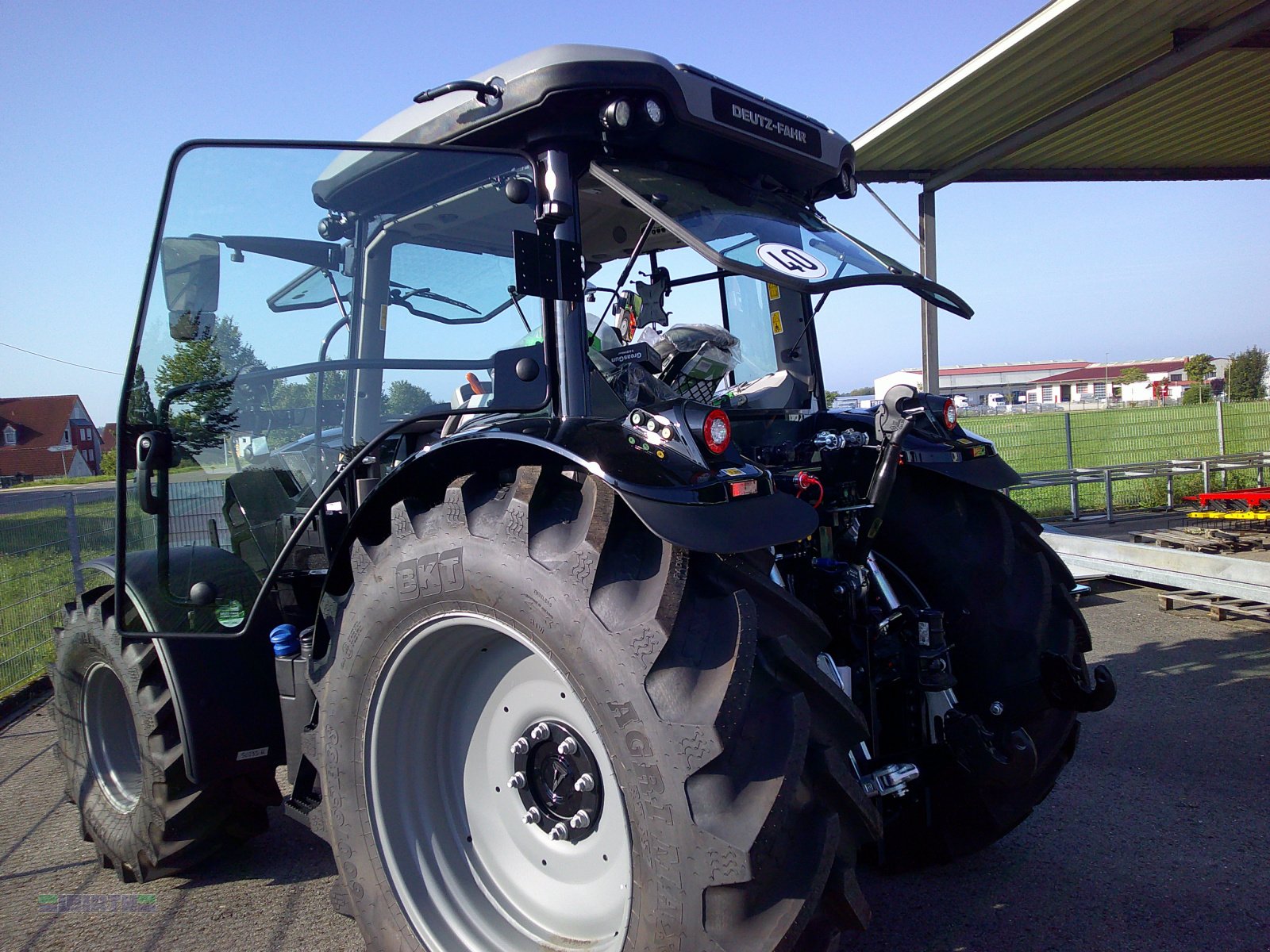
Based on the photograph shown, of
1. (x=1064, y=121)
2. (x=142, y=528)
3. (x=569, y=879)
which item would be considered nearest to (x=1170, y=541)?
(x=1064, y=121)

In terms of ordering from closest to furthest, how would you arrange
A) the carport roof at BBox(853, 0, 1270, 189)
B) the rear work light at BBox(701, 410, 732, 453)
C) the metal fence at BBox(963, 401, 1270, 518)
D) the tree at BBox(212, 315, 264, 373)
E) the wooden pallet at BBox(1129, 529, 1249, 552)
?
1. the rear work light at BBox(701, 410, 732, 453)
2. the tree at BBox(212, 315, 264, 373)
3. the carport roof at BBox(853, 0, 1270, 189)
4. the wooden pallet at BBox(1129, 529, 1249, 552)
5. the metal fence at BBox(963, 401, 1270, 518)

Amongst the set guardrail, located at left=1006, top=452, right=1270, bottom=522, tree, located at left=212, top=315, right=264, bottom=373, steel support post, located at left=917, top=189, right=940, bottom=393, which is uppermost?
steel support post, located at left=917, top=189, right=940, bottom=393

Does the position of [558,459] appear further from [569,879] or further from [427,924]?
[427,924]

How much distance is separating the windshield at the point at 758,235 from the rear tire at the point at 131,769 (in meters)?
2.18

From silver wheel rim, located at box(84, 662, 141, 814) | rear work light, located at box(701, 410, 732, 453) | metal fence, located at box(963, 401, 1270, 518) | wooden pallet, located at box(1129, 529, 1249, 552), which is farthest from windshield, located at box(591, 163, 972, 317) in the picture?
metal fence, located at box(963, 401, 1270, 518)

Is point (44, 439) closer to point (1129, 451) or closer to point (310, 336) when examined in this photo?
point (1129, 451)

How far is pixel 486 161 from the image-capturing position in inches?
96.7

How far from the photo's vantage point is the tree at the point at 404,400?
2590 millimetres

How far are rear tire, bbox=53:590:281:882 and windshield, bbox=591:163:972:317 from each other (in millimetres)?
2178

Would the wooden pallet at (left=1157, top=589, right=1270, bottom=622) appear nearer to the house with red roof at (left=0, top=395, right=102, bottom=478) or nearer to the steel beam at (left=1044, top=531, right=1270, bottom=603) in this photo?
the steel beam at (left=1044, top=531, right=1270, bottom=603)

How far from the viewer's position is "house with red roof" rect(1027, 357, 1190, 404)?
1607 inches

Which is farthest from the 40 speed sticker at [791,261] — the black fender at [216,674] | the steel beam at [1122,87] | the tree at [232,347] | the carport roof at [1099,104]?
the steel beam at [1122,87]

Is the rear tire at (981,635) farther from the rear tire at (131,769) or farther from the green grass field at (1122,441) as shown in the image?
the green grass field at (1122,441)

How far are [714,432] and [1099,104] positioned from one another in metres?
8.17
